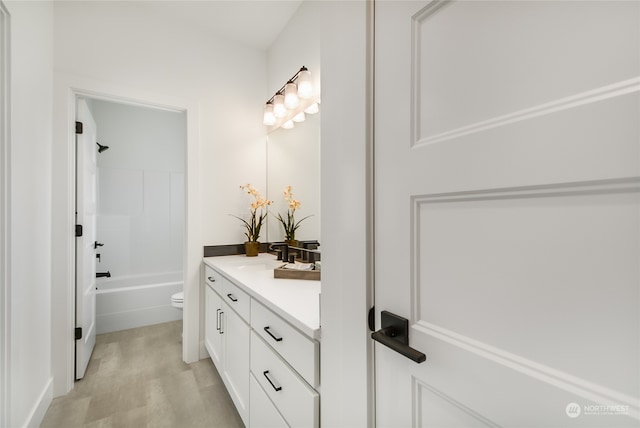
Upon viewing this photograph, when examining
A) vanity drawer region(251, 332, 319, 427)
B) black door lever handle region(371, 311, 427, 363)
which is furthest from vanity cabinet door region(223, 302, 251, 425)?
black door lever handle region(371, 311, 427, 363)

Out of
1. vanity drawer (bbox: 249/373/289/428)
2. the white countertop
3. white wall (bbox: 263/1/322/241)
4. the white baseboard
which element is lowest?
the white baseboard

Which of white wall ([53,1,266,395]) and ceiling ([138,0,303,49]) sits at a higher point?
ceiling ([138,0,303,49])

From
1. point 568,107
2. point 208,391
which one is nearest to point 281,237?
point 208,391

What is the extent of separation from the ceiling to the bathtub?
254 cm

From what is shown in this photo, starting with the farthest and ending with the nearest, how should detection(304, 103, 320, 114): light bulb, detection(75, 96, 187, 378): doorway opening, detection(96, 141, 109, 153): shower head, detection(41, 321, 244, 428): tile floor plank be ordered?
1. detection(96, 141, 109, 153): shower head
2. detection(75, 96, 187, 378): doorway opening
3. detection(304, 103, 320, 114): light bulb
4. detection(41, 321, 244, 428): tile floor plank

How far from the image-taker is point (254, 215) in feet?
7.97

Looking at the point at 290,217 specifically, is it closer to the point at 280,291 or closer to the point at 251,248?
the point at 251,248

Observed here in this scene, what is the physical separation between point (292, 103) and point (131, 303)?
255cm

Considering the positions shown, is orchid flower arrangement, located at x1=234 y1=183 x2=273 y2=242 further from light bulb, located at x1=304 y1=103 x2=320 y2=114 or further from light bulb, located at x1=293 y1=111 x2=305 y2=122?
light bulb, located at x1=304 y1=103 x2=320 y2=114

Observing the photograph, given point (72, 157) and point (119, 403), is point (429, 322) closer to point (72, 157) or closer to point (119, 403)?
point (119, 403)

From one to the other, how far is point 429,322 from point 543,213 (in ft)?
0.92

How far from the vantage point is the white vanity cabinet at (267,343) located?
2.84 feet

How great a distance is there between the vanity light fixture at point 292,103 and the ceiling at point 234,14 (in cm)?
48

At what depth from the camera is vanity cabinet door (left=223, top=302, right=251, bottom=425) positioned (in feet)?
4.47
